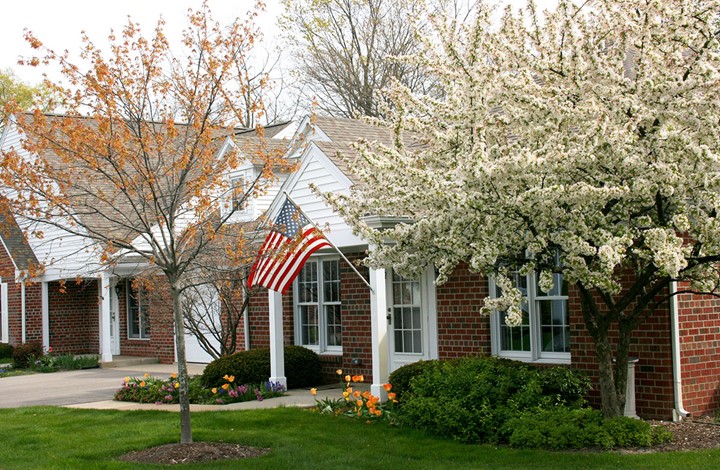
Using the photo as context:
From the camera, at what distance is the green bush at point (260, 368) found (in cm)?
1642

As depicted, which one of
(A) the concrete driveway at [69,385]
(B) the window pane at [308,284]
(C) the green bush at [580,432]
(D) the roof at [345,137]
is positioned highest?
(D) the roof at [345,137]

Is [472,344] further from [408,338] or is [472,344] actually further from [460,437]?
[460,437]

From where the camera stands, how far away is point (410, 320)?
16109 millimetres

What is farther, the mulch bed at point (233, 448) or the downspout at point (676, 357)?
the downspout at point (676, 357)

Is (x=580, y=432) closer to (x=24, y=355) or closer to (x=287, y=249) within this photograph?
(x=287, y=249)

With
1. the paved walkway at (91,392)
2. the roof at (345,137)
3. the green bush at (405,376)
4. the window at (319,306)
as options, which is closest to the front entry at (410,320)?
the paved walkway at (91,392)

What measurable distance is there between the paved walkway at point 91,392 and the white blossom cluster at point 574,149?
6014 millimetres

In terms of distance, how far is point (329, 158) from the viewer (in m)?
15.4

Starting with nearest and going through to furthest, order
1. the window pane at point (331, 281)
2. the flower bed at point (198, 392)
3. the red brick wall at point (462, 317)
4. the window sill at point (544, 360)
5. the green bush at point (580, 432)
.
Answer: the green bush at point (580, 432) → the window sill at point (544, 360) → the red brick wall at point (462, 317) → the flower bed at point (198, 392) → the window pane at point (331, 281)

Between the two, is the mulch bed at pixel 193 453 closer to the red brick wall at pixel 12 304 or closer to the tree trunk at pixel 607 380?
the tree trunk at pixel 607 380

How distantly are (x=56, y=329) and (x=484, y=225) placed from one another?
22.2 metres

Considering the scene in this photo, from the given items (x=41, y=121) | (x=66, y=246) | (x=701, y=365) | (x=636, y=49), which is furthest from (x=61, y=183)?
(x=66, y=246)

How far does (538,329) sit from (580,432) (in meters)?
3.80

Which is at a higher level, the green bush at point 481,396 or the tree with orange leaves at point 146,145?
the tree with orange leaves at point 146,145
